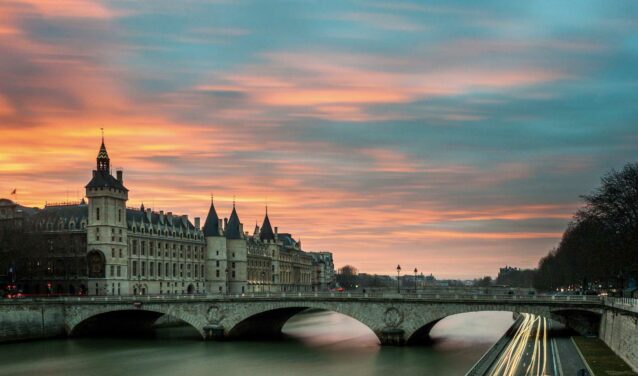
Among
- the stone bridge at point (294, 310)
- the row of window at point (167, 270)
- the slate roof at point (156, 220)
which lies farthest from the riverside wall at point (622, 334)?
the slate roof at point (156, 220)

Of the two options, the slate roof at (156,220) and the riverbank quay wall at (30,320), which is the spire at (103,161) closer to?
the slate roof at (156,220)

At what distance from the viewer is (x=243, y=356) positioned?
274 feet

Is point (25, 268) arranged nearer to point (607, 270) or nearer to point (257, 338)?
point (257, 338)

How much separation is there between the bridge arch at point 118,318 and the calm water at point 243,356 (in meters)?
3.17

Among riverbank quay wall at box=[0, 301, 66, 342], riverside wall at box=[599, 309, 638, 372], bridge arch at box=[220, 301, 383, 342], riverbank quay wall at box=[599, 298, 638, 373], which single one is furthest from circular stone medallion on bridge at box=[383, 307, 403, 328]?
riverbank quay wall at box=[0, 301, 66, 342]

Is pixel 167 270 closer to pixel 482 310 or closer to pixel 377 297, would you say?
pixel 377 297

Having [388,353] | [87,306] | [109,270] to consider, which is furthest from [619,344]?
[109,270]

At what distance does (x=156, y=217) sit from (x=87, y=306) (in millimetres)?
54536

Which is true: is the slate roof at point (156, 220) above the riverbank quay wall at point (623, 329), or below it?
above

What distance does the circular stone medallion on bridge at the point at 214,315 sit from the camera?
99.8 metres

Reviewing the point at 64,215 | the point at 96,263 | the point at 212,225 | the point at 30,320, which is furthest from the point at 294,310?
the point at 212,225

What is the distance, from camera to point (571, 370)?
196 feet

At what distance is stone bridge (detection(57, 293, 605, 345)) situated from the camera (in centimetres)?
8431

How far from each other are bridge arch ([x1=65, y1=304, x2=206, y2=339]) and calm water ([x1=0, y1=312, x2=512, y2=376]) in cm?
317
